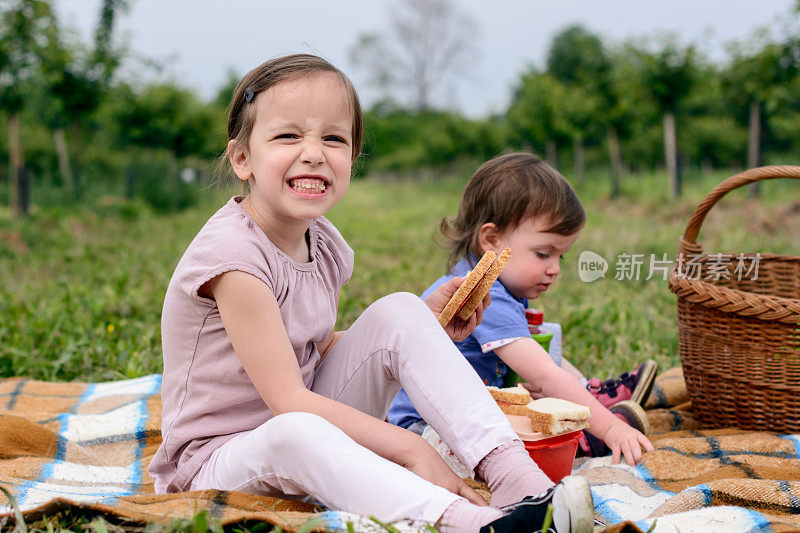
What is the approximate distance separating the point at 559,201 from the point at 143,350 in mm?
1999

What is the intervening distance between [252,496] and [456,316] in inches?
29.2

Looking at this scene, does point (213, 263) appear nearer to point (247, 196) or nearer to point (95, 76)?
point (247, 196)

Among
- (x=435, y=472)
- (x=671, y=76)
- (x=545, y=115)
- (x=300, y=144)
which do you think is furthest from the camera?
(x=545, y=115)

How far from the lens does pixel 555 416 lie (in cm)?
169

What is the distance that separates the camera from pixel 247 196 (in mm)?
1860

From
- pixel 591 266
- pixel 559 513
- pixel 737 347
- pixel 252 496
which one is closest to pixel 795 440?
pixel 737 347

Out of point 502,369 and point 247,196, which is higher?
point 247,196

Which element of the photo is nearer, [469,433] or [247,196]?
[469,433]

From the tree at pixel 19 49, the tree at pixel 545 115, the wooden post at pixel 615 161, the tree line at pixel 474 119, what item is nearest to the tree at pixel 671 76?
the tree line at pixel 474 119

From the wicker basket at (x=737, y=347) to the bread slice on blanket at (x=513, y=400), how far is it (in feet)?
2.61

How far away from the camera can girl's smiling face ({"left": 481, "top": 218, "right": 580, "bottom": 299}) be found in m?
2.28

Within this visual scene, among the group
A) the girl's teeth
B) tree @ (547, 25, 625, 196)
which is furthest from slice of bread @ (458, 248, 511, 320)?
tree @ (547, 25, 625, 196)

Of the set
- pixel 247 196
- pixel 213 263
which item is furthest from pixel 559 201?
pixel 213 263

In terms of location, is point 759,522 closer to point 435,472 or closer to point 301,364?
point 435,472
